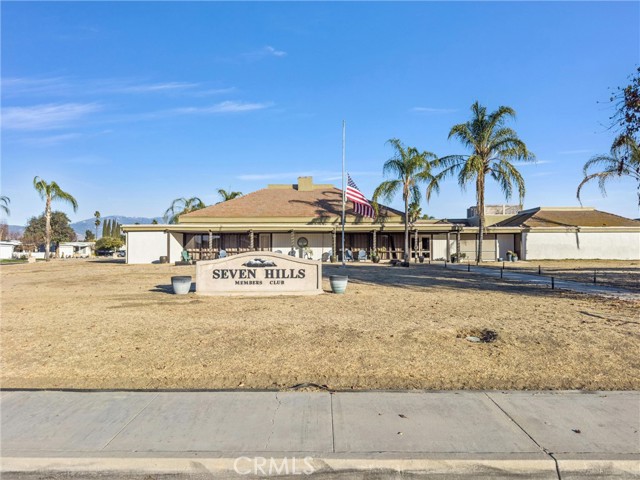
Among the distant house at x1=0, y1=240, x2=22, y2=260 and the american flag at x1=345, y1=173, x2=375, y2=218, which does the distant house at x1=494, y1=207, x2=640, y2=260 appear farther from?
the distant house at x1=0, y1=240, x2=22, y2=260

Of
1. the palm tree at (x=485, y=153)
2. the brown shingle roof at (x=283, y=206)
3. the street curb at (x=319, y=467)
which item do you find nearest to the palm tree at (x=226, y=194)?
the brown shingle roof at (x=283, y=206)

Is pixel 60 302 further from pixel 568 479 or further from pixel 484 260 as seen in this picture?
pixel 484 260

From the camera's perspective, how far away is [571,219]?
39938mm

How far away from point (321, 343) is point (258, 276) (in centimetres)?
693

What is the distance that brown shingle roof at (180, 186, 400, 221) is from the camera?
118ft

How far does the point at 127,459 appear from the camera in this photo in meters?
3.71

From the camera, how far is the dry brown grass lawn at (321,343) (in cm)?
586

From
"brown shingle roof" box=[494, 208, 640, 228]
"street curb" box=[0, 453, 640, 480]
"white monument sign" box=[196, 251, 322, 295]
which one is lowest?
"street curb" box=[0, 453, 640, 480]

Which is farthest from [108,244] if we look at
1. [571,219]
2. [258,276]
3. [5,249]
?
[571,219]

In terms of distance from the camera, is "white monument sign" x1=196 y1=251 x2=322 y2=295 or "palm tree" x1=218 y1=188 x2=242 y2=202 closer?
"white monument sign" x1=196 y1=251 x2=322 y2=295

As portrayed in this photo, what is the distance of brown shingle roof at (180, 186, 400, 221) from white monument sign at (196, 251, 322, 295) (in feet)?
70.1

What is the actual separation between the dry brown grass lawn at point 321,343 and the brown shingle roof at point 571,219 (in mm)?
29114

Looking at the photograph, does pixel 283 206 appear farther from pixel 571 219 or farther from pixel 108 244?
pixel 108 244

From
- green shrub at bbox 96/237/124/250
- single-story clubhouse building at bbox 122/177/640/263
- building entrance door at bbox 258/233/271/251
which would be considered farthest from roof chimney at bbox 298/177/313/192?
green shrub at bbox 96/237/124/250
